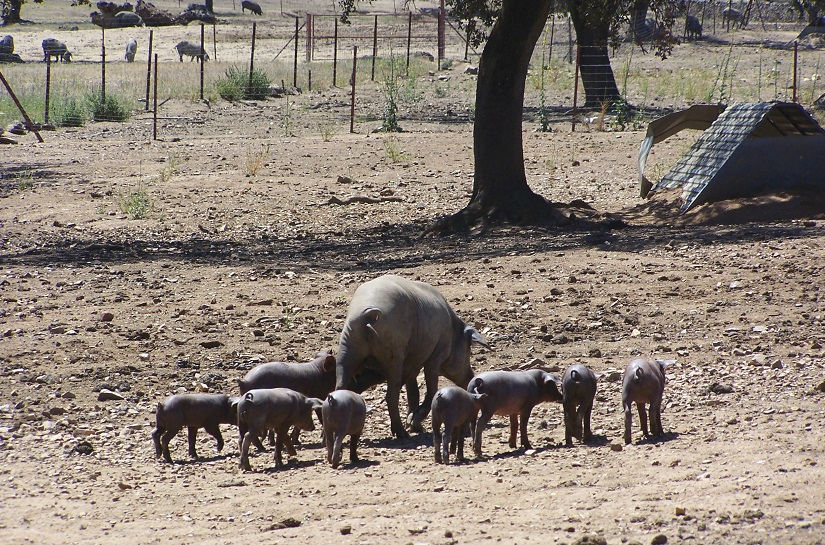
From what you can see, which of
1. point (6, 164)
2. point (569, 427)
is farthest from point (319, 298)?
point (6, 164)

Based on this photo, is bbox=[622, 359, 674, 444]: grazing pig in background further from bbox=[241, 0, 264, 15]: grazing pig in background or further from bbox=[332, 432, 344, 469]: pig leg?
bbox=[241, 0, 264, 15]: grazing pig in background

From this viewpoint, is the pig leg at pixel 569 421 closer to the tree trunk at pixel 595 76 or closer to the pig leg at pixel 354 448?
the pig leg at pixel 354 448

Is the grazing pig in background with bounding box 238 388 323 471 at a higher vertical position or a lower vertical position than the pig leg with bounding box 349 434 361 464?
higher

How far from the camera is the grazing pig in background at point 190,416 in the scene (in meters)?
6.41

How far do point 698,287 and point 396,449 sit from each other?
14.8 feet

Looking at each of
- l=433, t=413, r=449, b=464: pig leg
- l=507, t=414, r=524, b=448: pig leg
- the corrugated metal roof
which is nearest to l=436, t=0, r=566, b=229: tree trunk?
the corrugated metal roof

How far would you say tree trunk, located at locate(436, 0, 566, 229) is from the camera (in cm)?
1370

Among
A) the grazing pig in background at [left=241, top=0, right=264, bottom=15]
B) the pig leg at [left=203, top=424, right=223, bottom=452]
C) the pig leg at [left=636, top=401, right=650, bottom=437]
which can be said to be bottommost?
the pig leg at [left=203, top=424, right=223, bottom=452]

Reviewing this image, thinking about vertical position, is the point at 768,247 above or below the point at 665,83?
below

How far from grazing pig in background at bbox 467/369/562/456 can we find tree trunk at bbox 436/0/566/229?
7.09 metres

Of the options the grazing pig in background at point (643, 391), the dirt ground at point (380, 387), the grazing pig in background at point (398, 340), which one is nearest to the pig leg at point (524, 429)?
the dirt ground at point (380, 387)

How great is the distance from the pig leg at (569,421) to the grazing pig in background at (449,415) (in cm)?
60

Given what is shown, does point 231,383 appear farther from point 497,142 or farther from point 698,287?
point 497,142

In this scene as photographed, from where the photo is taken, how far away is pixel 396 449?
22.2 ft
